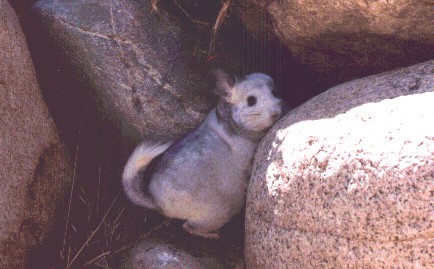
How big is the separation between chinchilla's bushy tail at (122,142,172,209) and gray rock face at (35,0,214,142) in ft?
0.67

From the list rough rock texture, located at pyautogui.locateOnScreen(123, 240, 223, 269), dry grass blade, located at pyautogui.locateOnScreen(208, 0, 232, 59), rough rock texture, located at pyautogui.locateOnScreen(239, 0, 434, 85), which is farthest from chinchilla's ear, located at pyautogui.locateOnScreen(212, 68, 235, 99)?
rough rock texture, located at pyautogui.locateOnScreen(123, 240, 223, 269)

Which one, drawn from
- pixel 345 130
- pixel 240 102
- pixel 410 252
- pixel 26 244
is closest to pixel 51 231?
pixel 26 244

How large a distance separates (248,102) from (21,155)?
3.64ft

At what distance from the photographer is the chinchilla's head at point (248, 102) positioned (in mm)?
3232

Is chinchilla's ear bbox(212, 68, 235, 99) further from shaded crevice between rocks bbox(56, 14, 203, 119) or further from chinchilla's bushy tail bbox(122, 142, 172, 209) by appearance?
chinchilla's bushy tail bbox(122, 142, 172, 209)

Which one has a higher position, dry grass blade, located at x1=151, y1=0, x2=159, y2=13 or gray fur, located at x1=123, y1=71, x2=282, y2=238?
dry grass blade, located at x1=151, y1=0, x2=159, y2=13

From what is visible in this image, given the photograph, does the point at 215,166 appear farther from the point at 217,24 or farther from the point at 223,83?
the point at 217,24

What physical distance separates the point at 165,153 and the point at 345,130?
1.15m

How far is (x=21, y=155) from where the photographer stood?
3.04m

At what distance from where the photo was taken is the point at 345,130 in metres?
2.46

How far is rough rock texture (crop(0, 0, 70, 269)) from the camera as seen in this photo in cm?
293

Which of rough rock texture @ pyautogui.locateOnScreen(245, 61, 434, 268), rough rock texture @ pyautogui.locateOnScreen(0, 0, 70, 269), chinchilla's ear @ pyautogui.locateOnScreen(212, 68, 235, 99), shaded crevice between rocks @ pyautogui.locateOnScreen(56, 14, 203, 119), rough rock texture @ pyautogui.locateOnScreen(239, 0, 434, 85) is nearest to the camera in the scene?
rough rock texture @ pyautogui.locateOnScreen(245, 61, 434, 268)

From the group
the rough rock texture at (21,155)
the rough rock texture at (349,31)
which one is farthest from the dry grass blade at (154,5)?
the rough rock texture at (21,155)

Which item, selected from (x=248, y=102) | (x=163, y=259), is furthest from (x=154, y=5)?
(x=163, y=259)
